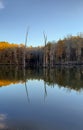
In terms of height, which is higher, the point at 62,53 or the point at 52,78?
the point at 62,53

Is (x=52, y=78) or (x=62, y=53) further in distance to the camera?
(x=62, y=53)

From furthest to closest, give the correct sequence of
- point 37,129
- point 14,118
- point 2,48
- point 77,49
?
point 2,48
point 77,49
point 14,118
point 37,129

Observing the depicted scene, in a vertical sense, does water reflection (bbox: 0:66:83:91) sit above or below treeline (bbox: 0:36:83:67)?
below

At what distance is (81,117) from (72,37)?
67.0 metres

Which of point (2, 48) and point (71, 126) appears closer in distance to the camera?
point (71, 126)

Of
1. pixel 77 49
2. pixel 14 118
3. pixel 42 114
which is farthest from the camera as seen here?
pixel 77 49

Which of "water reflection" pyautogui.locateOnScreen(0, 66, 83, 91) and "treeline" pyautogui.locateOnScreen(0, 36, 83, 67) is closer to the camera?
"water reflection" pyautogui.locateOnScreen(0, 66, 83, 91)

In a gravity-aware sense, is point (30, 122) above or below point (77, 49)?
below

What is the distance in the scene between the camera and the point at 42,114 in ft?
25.9

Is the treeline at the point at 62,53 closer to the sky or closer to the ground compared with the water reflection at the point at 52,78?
closer to the sky

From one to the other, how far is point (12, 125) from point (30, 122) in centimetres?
56

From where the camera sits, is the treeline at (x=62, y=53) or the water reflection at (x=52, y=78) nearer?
the water reflection at (x=52, y=78)

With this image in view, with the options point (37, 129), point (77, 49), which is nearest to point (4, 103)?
point (37, 129)

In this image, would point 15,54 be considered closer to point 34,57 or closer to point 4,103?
point 34,57
